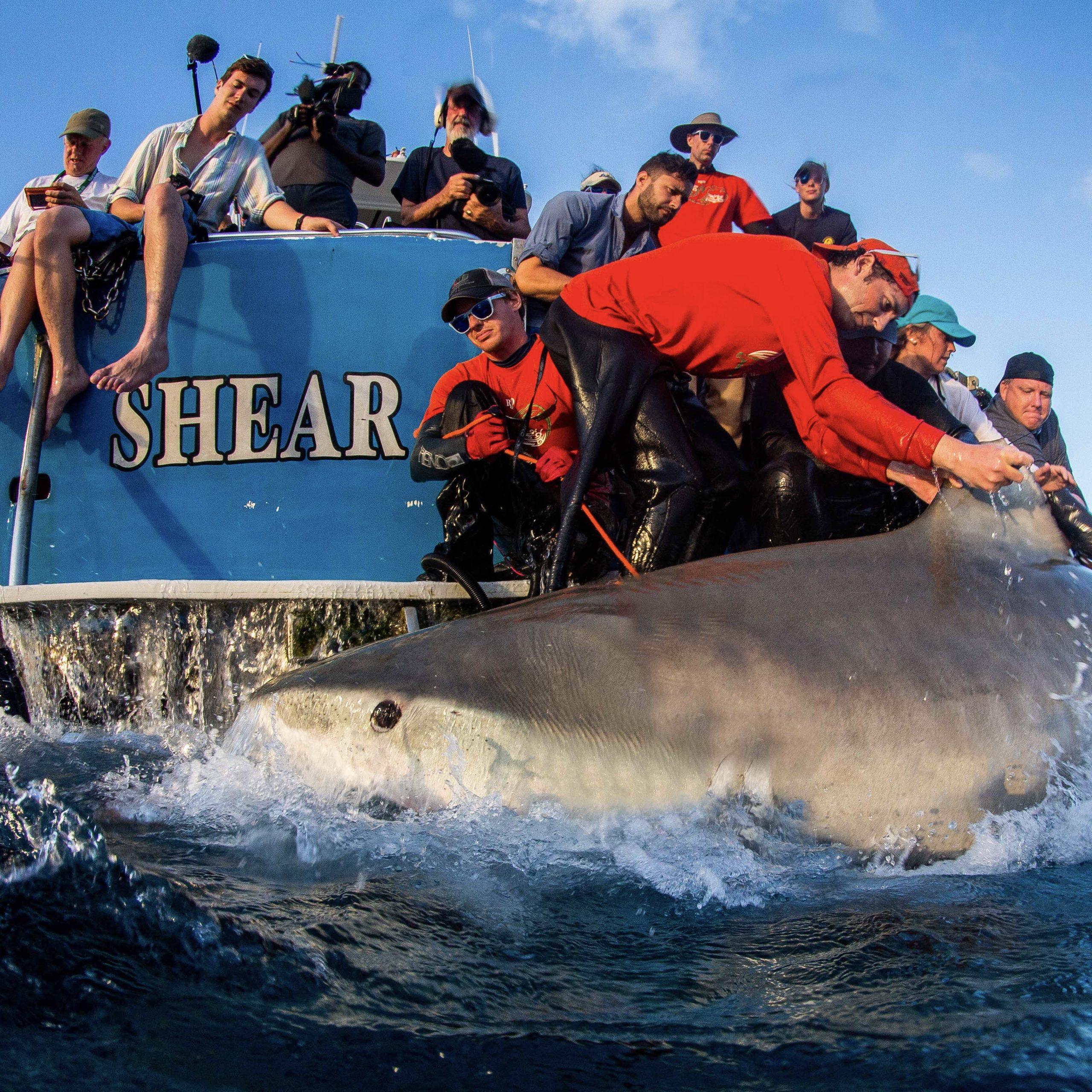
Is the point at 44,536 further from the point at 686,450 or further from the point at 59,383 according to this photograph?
the point at 686,450

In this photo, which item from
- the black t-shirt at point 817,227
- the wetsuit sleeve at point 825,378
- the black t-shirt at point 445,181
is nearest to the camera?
the wetsuit sleeve at point 825,378

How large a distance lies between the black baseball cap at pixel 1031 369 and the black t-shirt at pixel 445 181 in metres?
3.22

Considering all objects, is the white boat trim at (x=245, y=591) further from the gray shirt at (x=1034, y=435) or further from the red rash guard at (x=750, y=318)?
the gray shirt at (x=1034, y=435)

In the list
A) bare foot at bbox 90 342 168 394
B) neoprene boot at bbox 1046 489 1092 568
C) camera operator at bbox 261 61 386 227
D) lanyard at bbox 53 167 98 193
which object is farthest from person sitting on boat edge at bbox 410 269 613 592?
lanyard at bbox 53 167 98 193

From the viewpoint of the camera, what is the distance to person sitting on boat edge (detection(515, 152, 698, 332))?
5.04 m

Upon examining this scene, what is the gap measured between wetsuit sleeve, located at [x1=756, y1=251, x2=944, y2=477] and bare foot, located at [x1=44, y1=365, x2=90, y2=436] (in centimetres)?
349

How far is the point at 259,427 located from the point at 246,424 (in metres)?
0.07

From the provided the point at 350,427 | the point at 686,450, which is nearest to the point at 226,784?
the point at 686,450

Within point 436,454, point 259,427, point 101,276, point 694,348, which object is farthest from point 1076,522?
point 101,276

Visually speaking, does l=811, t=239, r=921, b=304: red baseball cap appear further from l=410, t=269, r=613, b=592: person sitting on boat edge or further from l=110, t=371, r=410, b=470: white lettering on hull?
l=110, t=371, r=410, b=470: white lettering on hull

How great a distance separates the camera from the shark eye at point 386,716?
279cm

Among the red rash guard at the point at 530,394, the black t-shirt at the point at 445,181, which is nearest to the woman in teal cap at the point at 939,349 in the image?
the red rash guard at the point at 530,394

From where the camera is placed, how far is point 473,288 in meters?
4.65

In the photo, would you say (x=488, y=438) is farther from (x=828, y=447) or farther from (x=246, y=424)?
(x=246, y=424)
